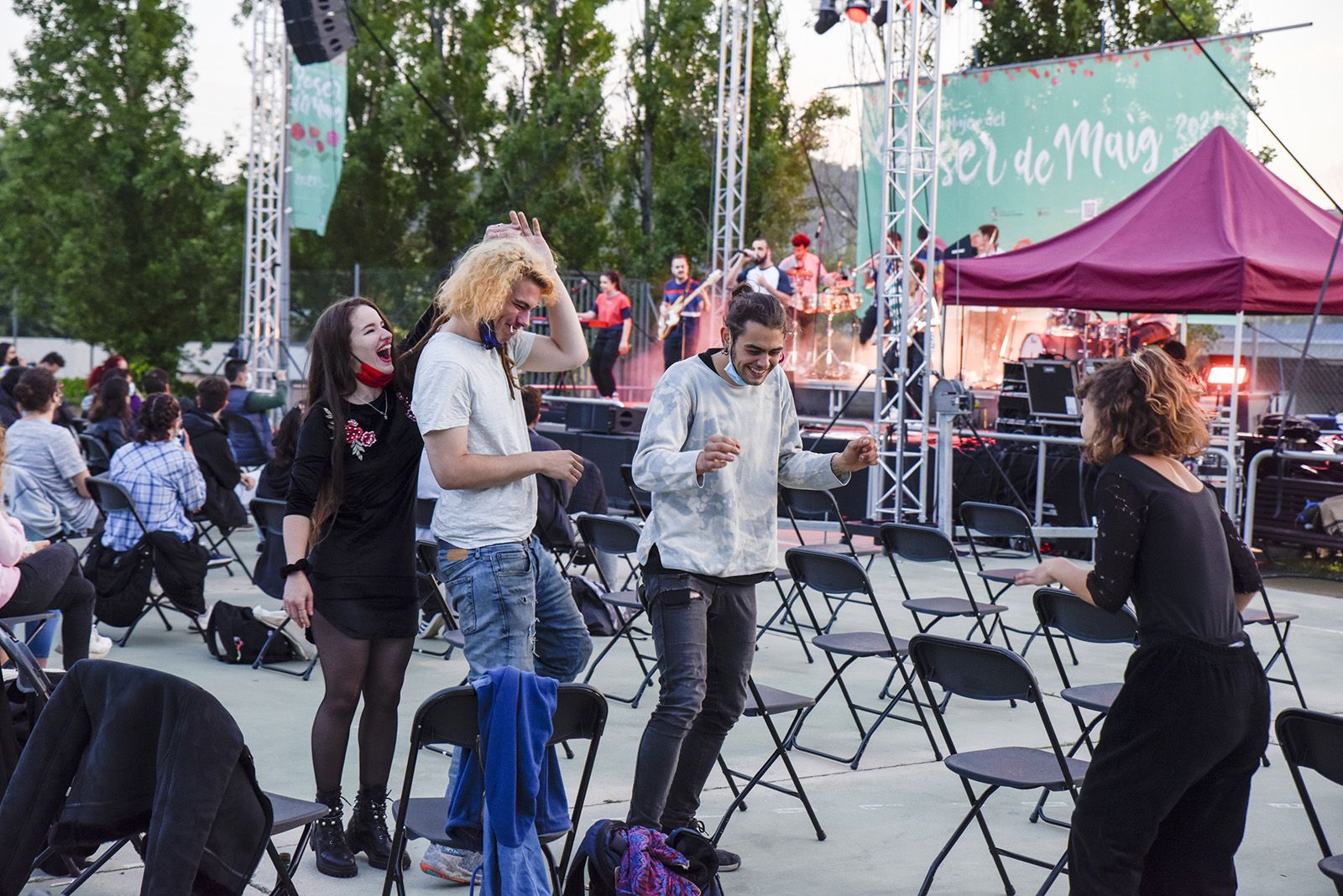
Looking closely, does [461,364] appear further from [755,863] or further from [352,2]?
[352,2]

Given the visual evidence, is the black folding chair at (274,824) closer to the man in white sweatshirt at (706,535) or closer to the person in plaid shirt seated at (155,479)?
the man in white sweatshirt at (706,535)

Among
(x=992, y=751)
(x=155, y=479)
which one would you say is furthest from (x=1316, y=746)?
(x=155, y=479)

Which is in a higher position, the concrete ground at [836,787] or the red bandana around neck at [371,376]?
the red bandana around neck at [371,376]

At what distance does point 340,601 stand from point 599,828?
95 centimetres

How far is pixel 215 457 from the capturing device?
8.02 metres

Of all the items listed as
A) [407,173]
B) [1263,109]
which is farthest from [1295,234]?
[407,173]

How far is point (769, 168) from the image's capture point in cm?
2142

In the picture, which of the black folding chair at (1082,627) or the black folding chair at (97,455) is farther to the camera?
the black folding chair at (97,455)

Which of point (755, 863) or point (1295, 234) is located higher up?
point (1295, 234)

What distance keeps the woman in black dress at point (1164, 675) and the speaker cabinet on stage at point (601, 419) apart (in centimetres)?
980

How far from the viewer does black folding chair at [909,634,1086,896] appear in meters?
3.37

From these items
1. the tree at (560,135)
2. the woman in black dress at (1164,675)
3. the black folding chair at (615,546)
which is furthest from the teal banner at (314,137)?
the woman in black dress at (1164,675)

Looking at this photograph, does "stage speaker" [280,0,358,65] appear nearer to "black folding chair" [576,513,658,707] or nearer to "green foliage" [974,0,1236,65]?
"black folding chair" [576,513,658,707]

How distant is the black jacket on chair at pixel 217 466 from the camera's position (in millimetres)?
7879
